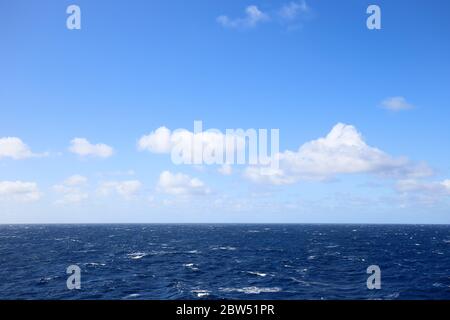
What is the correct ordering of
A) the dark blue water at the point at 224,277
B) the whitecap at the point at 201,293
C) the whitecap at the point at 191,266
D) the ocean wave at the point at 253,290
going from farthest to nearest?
the whitecap at the point at 191,266, the ocean wave at the point at 253,290, the dark blue water at the point at 224,277, the whitecap at the point at 201,293

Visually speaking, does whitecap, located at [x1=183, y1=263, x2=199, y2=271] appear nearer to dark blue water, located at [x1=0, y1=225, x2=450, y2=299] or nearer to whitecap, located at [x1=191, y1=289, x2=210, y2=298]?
dark blue water, located at [x1=0, y1=225, x2=450, y2=299]

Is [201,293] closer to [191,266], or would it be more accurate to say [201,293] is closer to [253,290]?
[253,290]

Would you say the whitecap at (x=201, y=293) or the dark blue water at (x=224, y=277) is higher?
the whitecap at (x=201, y=293)

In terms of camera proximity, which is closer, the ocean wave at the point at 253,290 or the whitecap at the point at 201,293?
the whitecap at the point at 201,293

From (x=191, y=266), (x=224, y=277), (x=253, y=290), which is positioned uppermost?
(x=253, y=290)

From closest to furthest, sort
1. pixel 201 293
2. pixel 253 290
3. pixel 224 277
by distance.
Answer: pixel 201 293
pixel 253 290
pixel 224 277

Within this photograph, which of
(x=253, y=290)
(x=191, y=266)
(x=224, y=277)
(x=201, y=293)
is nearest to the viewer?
(x=201, y=293)

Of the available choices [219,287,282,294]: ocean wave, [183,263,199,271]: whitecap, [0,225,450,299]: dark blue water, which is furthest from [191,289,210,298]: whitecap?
[183,263,199,271]: whitecap

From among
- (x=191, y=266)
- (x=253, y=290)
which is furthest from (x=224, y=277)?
(x=191, y=266)

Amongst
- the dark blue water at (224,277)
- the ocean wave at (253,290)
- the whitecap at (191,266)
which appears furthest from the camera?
the whitecap at (191,266)

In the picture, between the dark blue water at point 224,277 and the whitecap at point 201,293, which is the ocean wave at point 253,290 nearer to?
the dark blue water at point 224,277

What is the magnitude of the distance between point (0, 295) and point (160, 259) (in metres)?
39.9

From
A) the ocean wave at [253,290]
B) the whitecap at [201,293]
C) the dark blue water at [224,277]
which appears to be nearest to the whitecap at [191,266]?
the dark blue water at [224,277]
